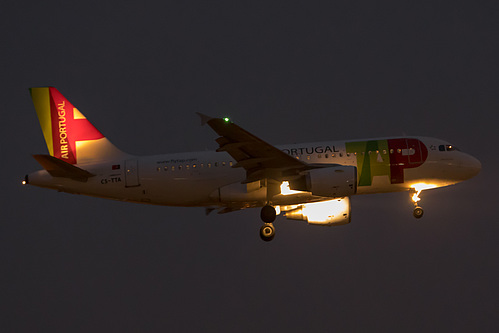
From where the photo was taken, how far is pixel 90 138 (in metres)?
44.7

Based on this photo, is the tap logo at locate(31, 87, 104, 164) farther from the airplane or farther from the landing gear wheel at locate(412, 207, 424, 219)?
the landing gear wheel at locate(412, 207, 424, 219)

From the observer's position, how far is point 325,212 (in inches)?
1770

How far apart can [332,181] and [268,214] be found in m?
3.95

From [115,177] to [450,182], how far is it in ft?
54.4

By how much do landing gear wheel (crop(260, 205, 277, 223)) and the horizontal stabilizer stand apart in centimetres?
862

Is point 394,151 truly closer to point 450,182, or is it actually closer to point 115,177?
point 450,182

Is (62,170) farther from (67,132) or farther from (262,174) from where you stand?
(262,174)

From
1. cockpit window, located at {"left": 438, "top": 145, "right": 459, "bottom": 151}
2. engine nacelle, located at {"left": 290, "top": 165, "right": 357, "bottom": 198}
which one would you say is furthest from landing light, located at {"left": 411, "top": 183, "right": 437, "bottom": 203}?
engine nacelle, located at {"left": 290, "top": 165, "right": 357, "bottom": 198}

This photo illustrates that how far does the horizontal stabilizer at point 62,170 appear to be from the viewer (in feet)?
133

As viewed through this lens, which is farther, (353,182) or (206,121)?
(353,182)

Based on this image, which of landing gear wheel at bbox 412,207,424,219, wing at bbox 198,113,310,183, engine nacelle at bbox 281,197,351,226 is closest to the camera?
wing at bbox 198,113,310,183

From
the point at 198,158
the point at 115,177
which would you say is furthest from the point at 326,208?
the point at 115,177

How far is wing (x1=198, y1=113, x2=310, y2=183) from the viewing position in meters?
37.6

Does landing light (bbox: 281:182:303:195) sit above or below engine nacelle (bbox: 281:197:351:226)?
above
